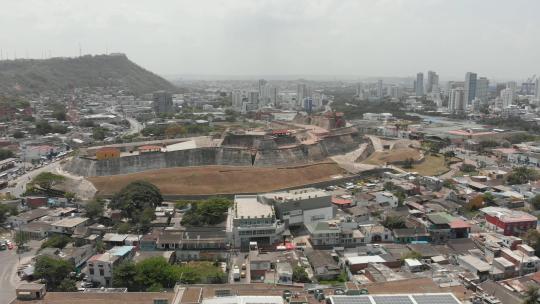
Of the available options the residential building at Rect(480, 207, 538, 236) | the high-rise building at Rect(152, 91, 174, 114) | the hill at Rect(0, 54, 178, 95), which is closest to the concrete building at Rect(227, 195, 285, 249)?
the residential building at Rect(480, 207, 538, 236)

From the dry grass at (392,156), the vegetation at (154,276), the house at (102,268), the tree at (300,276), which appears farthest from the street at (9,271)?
the dry grass at (392,156)

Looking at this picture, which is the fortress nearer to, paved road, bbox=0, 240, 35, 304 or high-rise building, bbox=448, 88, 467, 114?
paved road, bbox=0, 240, 35, 304

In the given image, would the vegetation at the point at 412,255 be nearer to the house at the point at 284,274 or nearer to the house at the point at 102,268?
the house at the point at 284,274

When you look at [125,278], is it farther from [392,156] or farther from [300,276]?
[392,156]

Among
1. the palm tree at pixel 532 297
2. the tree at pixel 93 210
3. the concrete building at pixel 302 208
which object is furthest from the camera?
the tree at pixel 93 210

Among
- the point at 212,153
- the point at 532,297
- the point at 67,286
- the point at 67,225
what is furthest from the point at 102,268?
the point at 212,153

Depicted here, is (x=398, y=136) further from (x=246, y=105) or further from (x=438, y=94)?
(x=438, y=94)

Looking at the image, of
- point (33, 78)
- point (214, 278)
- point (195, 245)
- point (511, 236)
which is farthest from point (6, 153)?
point (33, 78)
